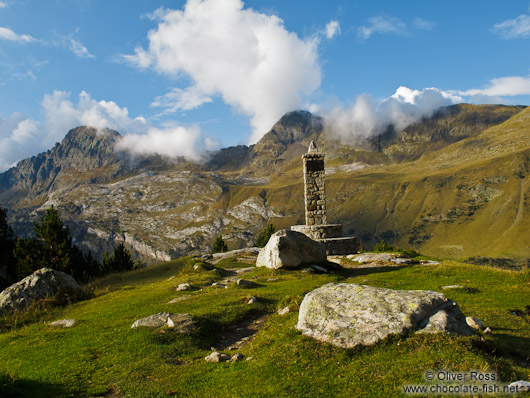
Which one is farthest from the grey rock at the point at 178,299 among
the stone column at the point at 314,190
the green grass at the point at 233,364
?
the stone column at the point at 314,190

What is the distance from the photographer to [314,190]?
3334 cm

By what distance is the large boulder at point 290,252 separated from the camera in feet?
76.3

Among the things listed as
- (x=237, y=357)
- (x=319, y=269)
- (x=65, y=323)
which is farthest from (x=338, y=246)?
(x=237, y=357)

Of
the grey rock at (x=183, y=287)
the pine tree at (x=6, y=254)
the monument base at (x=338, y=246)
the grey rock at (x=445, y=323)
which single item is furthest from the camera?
the pine tree at (x=6, y=254)

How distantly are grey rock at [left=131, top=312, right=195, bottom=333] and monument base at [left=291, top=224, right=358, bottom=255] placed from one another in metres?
18.5

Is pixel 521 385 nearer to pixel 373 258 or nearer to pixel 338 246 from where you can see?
pixel 373 258

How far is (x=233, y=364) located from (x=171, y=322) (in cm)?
400

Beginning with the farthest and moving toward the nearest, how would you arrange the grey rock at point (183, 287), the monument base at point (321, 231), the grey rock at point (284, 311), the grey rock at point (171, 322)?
the monument base at point (321, 231)
the grey rock at point (183, 287)
the grey rock at point (284, 311)
the grey rock at point (171, 322)

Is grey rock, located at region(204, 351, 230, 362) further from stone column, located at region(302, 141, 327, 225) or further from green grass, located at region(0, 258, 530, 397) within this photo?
stone column, located at region(302, 141, 327, 225)

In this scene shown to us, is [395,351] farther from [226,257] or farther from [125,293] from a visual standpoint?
[226,257]

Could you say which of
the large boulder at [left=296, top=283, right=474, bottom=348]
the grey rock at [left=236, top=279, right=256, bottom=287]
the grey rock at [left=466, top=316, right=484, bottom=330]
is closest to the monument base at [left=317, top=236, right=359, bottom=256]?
the grey rock at [left=236, top=279, right=256, bottom=287]

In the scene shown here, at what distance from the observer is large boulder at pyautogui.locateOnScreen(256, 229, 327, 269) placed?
23250 millimetres

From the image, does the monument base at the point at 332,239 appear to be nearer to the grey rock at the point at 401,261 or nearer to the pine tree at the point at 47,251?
the grey rock at the point at 401,261

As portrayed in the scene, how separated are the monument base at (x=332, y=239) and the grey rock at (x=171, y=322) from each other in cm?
1848
